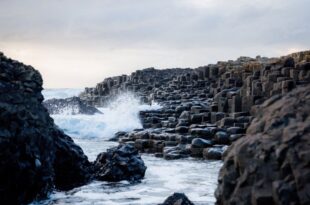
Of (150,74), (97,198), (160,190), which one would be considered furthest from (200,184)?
(150,74)

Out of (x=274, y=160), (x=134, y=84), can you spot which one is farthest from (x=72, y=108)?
(x=274, y=160)

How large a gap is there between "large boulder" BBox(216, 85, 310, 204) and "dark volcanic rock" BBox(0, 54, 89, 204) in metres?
4.42

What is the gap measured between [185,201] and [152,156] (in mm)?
12421

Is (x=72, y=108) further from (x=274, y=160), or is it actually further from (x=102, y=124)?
(x=274, y=160)

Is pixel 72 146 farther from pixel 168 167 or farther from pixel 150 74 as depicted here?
pixel 150 74

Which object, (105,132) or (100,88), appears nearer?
(105,132)

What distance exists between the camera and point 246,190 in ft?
13.4

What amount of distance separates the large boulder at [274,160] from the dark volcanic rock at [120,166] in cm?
704

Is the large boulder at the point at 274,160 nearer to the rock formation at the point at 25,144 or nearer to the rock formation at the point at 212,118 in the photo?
the rock formation at the point at 25,144

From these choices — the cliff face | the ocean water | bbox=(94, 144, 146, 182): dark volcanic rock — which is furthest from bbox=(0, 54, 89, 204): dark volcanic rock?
the cliff face

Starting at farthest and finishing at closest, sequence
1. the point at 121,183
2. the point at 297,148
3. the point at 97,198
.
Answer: the point at 121,183 < the point at 97,198 < the point at 297,148

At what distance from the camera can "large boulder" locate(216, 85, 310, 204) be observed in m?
3.74

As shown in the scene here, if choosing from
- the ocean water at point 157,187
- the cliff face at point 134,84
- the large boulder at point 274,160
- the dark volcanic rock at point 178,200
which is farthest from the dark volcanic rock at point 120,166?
the cliff face at point 134,84

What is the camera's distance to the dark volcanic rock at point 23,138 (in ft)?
25.5
